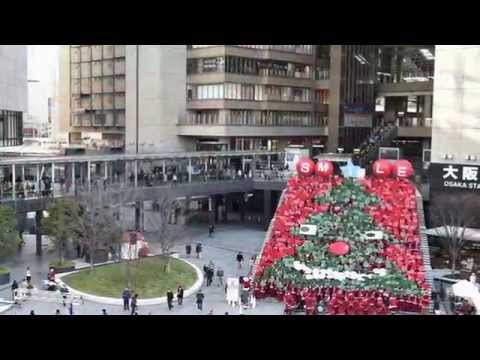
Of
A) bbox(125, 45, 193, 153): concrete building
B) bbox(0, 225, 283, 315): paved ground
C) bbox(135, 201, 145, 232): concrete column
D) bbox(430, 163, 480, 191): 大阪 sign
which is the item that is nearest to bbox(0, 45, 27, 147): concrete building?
bbox(0, 225, 283, 315): paved ground

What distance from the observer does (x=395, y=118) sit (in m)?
72.4

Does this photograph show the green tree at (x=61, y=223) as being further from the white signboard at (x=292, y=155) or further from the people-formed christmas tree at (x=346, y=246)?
the white signboard at (x=292, y=155)

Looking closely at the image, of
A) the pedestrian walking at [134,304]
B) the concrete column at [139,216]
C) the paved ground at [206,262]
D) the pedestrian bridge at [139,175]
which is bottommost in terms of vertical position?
the paved ground at [206,262]

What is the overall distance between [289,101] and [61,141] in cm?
2844

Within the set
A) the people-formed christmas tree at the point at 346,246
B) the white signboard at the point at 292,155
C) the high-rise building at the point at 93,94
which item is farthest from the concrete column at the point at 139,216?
the high-rise building at the point at 93,94

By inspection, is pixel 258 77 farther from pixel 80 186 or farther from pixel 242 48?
pixel 80 186

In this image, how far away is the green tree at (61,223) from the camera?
32.4m

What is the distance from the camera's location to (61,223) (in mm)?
32406

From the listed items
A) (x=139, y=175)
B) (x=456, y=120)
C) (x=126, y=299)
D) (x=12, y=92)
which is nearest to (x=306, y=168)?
(x=456, y=120)

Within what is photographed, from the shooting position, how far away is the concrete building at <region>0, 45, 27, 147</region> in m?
42.0

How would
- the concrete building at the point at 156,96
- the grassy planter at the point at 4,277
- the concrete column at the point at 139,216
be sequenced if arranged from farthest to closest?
the concrete building at the point at 156,96, the concrete column at the point at 139,216, the grassy planter at the point at 4,277

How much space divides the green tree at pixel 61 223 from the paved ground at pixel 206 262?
4.83 feet

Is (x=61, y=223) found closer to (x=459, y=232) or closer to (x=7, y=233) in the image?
(x=7, y=233)
